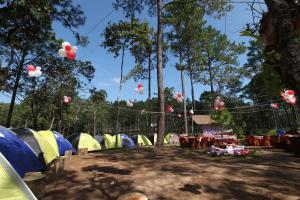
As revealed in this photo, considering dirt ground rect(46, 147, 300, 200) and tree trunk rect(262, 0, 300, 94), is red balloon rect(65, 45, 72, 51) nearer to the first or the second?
dirt ground rect(46, 147, 300, 200)

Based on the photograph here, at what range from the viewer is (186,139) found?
13.6 metres

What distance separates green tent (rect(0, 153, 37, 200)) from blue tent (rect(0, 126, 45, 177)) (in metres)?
3.37

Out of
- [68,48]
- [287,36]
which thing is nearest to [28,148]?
[68,48]

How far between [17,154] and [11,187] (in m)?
3.89

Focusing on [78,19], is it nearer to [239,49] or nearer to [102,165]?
[102,165]

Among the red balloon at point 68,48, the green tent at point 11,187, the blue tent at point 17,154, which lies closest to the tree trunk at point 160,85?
the red balloon at point 68,48

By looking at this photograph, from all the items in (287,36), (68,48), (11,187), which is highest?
(68,48)

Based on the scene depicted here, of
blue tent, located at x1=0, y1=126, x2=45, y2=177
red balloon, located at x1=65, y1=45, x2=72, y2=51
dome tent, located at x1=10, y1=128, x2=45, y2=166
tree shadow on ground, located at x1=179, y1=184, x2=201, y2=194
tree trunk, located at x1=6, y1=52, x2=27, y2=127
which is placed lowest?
tree shadow on ground, located at x1=179, y1=184, x2=201, y2=194

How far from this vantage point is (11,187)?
9.48ft

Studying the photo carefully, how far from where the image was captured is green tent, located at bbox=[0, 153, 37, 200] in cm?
282

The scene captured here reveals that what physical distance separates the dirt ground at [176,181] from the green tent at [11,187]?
2007 mm

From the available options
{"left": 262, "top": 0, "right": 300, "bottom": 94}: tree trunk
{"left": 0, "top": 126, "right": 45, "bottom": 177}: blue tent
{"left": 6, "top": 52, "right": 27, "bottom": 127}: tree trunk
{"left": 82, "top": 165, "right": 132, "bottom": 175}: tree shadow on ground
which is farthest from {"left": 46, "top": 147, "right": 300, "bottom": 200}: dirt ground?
{"left": 6, "top": 52, "right": 27, "bottom": 127}: tree trunk

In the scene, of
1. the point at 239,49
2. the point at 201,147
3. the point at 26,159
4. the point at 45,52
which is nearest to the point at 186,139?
the point at 201,147

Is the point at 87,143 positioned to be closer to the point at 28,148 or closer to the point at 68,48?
the point at 28,148
